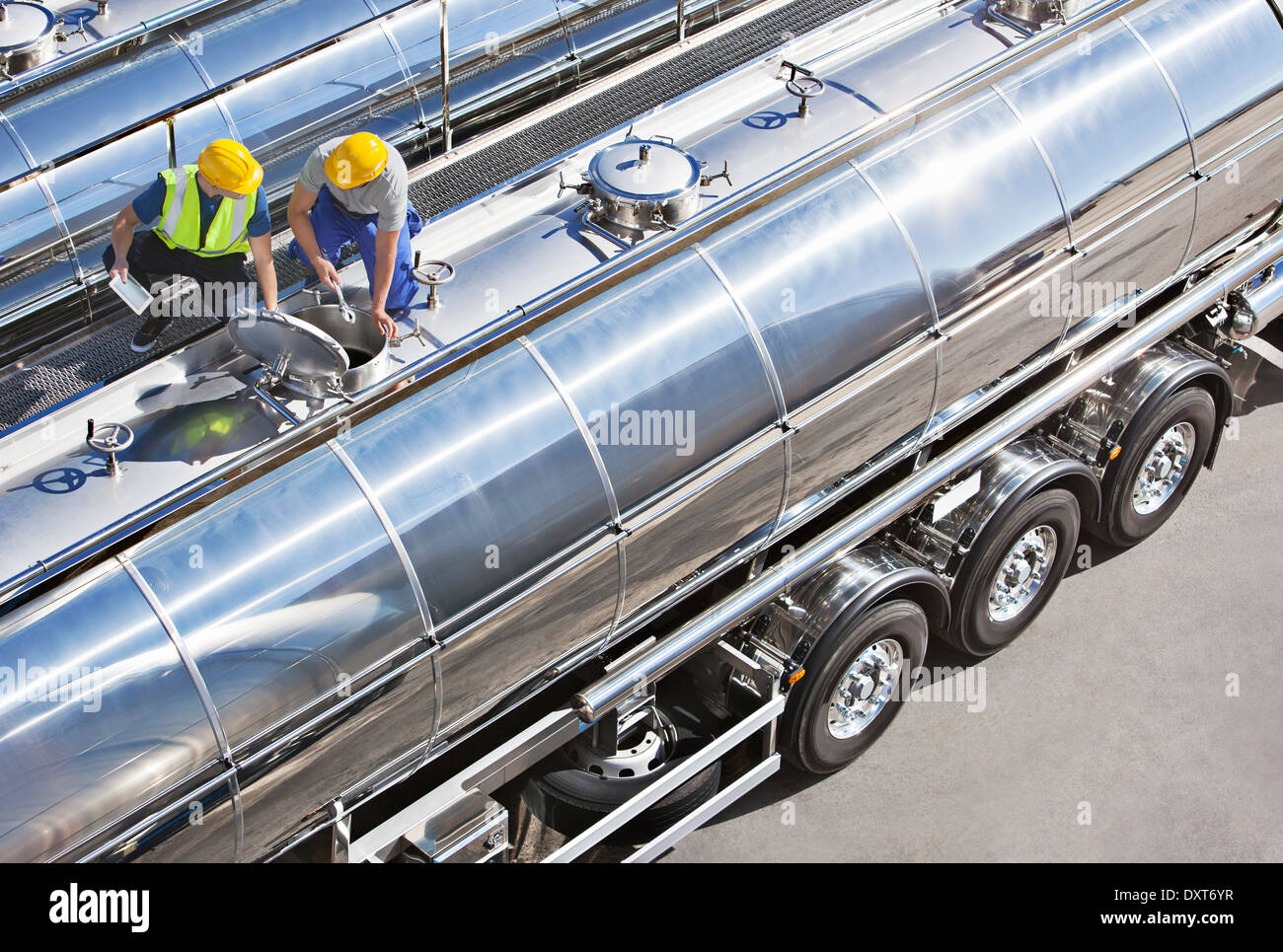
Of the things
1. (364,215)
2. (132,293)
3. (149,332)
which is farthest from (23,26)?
(364,215)

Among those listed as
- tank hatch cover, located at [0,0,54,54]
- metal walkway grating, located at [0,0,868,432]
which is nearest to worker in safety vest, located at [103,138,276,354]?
metal walkway grating, located at [0,0,868,432]

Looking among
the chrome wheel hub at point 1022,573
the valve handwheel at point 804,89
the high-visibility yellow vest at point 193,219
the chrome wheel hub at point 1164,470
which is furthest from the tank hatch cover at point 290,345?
the chrome wheel hub at point 1164,470

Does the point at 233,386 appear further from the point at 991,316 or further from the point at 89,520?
the point at 991,316

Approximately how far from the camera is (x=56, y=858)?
477cm

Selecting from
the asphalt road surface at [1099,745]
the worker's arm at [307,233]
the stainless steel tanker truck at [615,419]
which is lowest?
the asphalt road surface at [1099,745]

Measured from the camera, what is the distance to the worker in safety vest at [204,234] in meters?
6.40

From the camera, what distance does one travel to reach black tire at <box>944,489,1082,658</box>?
7660mm

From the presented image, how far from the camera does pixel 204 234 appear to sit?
669 centimetres

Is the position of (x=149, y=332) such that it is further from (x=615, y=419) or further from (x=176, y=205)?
(x=615, y=419)

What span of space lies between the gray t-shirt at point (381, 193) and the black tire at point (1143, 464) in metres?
4.25

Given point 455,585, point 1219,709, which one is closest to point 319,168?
point 455,585

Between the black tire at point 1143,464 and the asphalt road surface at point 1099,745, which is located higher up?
the black tire at point 1143,464

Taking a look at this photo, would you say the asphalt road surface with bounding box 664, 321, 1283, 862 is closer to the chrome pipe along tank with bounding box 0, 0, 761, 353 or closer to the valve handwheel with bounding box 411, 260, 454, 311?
the valve handwheel with bounding box 411, 260, 454, 311

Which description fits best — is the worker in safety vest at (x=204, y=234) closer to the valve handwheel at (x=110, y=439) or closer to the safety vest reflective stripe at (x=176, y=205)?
the safety vest reflective stripe at (x=176, y=205)
